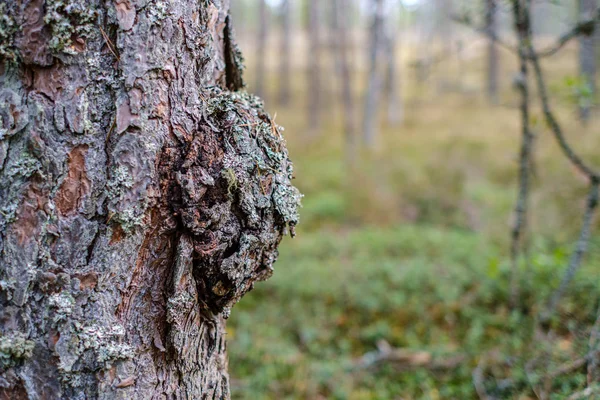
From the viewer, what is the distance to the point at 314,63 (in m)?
15.3

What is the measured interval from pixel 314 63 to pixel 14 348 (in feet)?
50.2

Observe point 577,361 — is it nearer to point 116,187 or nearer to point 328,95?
point 116,187

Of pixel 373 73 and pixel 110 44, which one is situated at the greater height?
pixel 373 73

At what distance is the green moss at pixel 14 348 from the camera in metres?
0.98

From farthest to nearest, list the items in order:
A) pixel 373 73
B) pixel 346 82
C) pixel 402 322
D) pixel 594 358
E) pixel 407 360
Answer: pixel 346 82, pixel 373 73, pixel 402 322, pixel 407 360, pixel 594 358

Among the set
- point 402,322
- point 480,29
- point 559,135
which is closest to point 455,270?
point 402,322

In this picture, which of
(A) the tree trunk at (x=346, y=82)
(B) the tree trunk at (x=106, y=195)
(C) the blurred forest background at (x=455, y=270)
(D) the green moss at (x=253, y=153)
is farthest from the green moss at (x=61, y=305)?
(A) the tree trunk at (x=346, y=82)

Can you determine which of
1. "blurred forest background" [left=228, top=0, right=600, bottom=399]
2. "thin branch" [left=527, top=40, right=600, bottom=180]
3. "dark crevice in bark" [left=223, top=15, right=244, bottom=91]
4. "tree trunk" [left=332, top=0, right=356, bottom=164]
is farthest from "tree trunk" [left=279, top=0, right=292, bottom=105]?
"dark crevice in bark" [left=223, top=15, right=244, bottom=91]

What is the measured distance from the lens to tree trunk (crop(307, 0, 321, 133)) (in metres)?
15.3

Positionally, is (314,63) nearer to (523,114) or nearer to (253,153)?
(523,114)

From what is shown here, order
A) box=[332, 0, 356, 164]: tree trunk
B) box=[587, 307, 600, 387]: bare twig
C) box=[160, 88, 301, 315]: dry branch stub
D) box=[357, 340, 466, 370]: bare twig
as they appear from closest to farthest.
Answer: box=[160, 88, 301, 315]: dry branch stub < box=[587, 307, 600, 387]: bare twig < box=[357, 340, 466, 370]: bare twig < box=[332, 0, 356, 164]: tree trunk

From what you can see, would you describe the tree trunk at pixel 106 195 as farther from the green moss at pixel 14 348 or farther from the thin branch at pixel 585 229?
the thin branch at pixel 585 229

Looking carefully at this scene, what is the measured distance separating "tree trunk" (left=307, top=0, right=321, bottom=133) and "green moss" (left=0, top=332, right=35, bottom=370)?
50.1 feet

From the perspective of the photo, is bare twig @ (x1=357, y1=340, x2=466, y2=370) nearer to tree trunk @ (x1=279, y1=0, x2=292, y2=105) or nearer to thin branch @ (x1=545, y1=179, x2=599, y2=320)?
thin branch @ (x1=545, y1=179, x2=599, y2=320)
